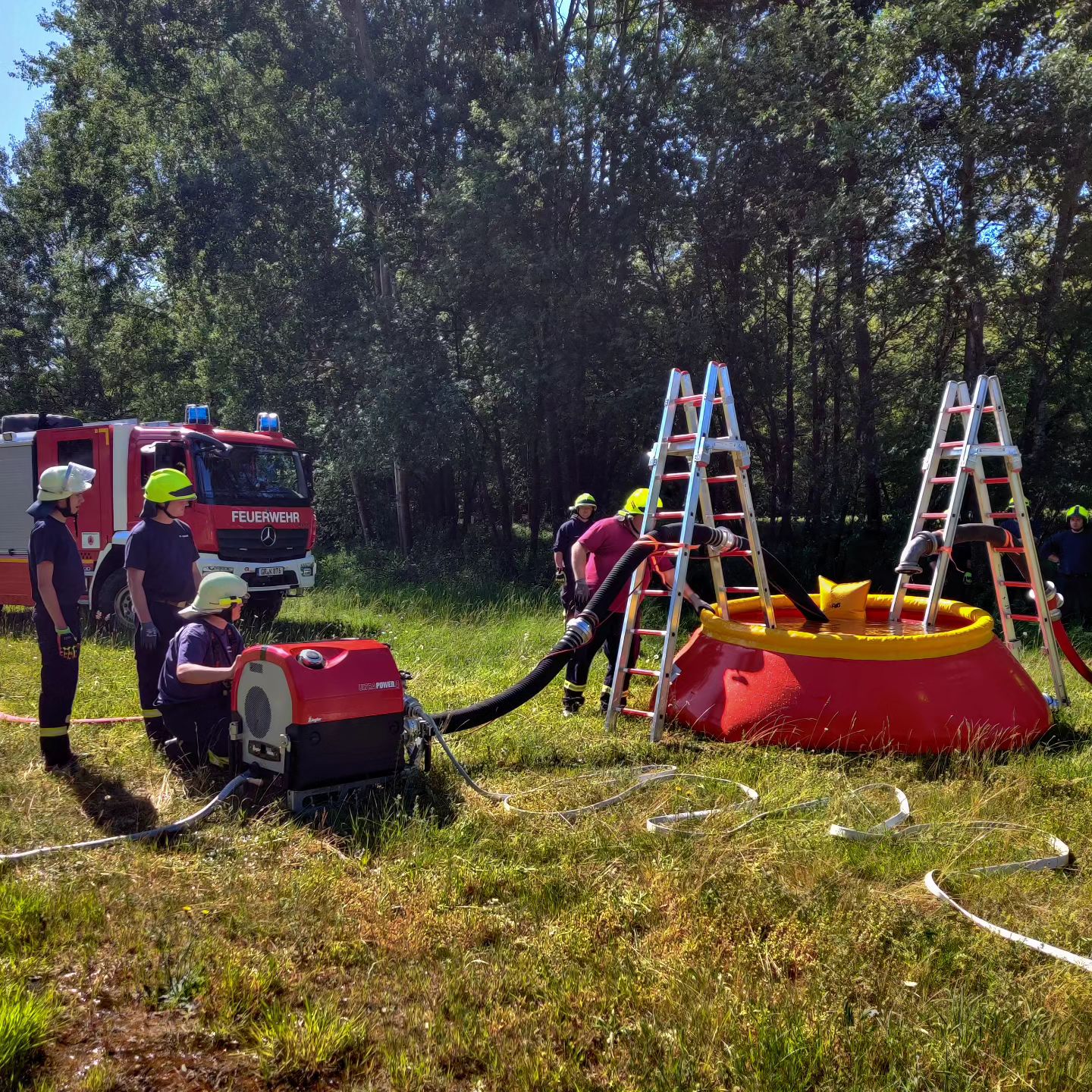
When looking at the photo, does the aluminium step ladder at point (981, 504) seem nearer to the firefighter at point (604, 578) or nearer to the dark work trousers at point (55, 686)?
the firefighter at point (604, 578)

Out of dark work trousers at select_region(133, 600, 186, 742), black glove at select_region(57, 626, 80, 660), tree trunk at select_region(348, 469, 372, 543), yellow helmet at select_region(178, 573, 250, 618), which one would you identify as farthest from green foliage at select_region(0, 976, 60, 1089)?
tree trunk at select_region(348, 469, 372, 543)

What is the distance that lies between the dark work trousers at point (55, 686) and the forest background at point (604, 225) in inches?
410

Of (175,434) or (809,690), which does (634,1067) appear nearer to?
(809,690)

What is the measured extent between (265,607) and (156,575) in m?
5.79

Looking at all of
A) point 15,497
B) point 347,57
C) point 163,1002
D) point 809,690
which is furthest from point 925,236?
point 163,1002

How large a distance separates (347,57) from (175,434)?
10.2m

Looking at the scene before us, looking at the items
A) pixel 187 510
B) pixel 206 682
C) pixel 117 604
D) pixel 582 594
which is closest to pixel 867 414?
pixel 582 594

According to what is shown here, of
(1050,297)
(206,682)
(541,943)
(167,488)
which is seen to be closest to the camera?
(541,943)

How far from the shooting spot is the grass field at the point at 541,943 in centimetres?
262

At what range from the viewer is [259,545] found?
421 inches

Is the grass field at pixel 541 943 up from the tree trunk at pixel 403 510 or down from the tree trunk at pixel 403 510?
down

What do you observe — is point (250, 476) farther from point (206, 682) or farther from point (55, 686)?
point (206, 682)

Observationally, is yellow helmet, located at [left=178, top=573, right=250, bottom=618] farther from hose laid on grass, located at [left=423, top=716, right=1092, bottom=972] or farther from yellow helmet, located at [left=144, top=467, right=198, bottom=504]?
hose laid on grass, located at [left=423, top=716, right=1092, bottom=972]

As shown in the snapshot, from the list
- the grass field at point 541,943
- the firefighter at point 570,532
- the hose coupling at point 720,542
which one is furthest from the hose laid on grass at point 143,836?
the firefighter at point 570,532
